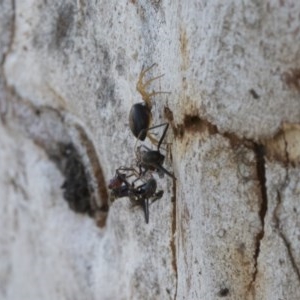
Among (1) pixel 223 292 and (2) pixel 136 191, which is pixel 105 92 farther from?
(1) pixel 223 292

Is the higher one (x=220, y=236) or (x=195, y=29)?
(x=195, y=29)

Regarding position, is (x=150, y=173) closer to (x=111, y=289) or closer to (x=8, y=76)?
(x=111, y=289)

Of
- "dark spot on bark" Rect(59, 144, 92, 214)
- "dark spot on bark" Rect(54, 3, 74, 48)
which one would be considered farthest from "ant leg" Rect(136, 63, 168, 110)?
"dark spot on bark" Rect(59, 144, 92, 214)

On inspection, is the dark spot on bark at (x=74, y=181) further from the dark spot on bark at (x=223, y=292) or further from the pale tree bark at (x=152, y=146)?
the dark spot on bark at (x=223, y=292)

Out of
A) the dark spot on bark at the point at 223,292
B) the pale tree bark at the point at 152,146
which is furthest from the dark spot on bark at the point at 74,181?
the dark spot on bark at the point at 223,292

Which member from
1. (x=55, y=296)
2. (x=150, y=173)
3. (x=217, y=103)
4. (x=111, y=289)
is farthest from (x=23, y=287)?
(x=217, y=103)

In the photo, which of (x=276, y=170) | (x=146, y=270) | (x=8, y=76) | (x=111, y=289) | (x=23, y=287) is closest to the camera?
(x=276, y=170)

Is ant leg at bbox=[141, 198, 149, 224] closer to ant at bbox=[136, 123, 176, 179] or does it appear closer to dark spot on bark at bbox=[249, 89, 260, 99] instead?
ant at bbox=[136, 123, 176, 179]
